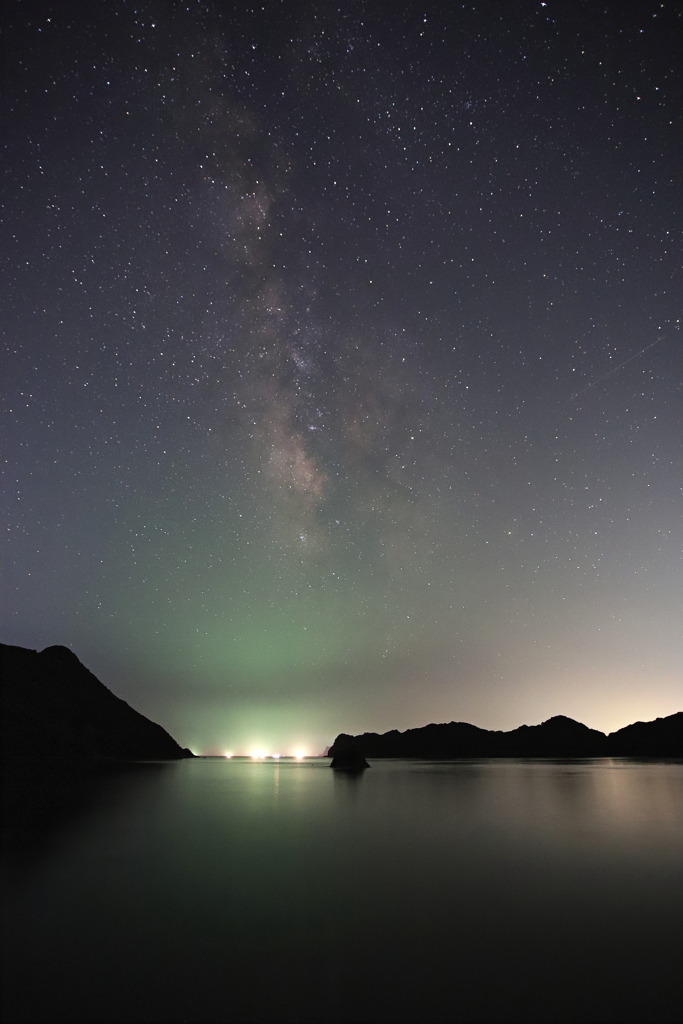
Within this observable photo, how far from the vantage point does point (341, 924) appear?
10438mm

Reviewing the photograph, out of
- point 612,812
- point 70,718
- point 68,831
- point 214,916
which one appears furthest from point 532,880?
point 70,718

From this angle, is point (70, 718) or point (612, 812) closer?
point (612, 812)

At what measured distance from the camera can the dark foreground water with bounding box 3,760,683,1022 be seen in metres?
7.03

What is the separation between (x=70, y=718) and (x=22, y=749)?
4540 cm

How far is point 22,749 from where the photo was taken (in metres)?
83.2

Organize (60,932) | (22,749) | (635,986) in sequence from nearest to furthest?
(635,986)
(60,932)
(22,749)

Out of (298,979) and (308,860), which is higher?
(298,979)

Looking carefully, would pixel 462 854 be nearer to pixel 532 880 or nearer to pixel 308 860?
pixel 532 880

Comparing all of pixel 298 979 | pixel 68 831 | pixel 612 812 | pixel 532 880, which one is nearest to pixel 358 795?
pixel 612 812

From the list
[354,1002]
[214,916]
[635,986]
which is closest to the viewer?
[354,1002]

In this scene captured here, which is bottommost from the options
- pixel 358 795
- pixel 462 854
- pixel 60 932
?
pixel 358 795

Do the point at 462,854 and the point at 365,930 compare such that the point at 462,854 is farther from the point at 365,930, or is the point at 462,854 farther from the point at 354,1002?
the point at 354,1002

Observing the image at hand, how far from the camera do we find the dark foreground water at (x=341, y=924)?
7.03m

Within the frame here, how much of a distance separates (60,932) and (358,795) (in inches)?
1430
